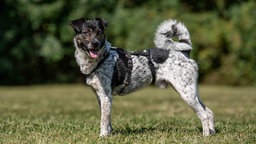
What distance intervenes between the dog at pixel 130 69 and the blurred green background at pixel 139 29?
56.5ft

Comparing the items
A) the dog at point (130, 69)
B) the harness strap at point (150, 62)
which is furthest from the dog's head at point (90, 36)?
the harness strap at point (150, 62)

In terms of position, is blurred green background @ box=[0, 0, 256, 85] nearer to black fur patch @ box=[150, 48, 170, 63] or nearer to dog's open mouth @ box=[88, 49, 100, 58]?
black fur patch @ box=[150, 48, 170, 63]

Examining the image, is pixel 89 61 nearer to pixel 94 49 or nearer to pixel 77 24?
pixel 94 49

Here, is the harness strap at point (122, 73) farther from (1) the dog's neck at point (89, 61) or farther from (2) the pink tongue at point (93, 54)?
(2) the pink tongue at point (93, 54)

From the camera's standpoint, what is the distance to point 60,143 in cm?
751

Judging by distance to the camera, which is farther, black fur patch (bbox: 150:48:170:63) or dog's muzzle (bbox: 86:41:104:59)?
black fur patch (bbox: 150:48:170:63)

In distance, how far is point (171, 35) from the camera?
8.79 metres

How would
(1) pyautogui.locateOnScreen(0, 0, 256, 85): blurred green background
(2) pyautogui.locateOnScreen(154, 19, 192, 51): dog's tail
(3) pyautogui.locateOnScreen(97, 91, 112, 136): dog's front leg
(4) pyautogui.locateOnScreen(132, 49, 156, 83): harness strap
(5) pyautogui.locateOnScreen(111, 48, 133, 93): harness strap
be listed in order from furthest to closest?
1. (1) pyautogui.locateOnScreen(0, 0, 256, 85): blurred green background
2. (2) pyautogui.locateOnScreen(154, 19, 192, 51): dog's tail
3. (4) pyautogui.locateOnScreen(132, 49, 156, 83): harness strap
4. (5) pyautogui.locateOnScreen(111, 48, 133, 93): harness strap
5. (3) pyautogui.locateOnScreen(97, 91, 112, 136): dog's front leg

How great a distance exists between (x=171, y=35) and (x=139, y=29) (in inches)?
687

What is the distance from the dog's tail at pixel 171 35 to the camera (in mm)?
8680

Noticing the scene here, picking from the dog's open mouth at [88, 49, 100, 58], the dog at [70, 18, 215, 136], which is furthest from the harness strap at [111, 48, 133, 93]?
the dog's open mouth at [88, 49, 100, 58]

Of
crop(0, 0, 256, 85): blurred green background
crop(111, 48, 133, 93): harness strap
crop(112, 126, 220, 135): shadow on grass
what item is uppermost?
crop(111, 48, 133, 93): harness strap

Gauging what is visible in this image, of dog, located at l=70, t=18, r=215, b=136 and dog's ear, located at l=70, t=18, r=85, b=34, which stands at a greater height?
dog's ear, located at l=70, t=18, r=85, b=34

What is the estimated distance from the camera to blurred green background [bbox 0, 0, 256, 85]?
26.1m
